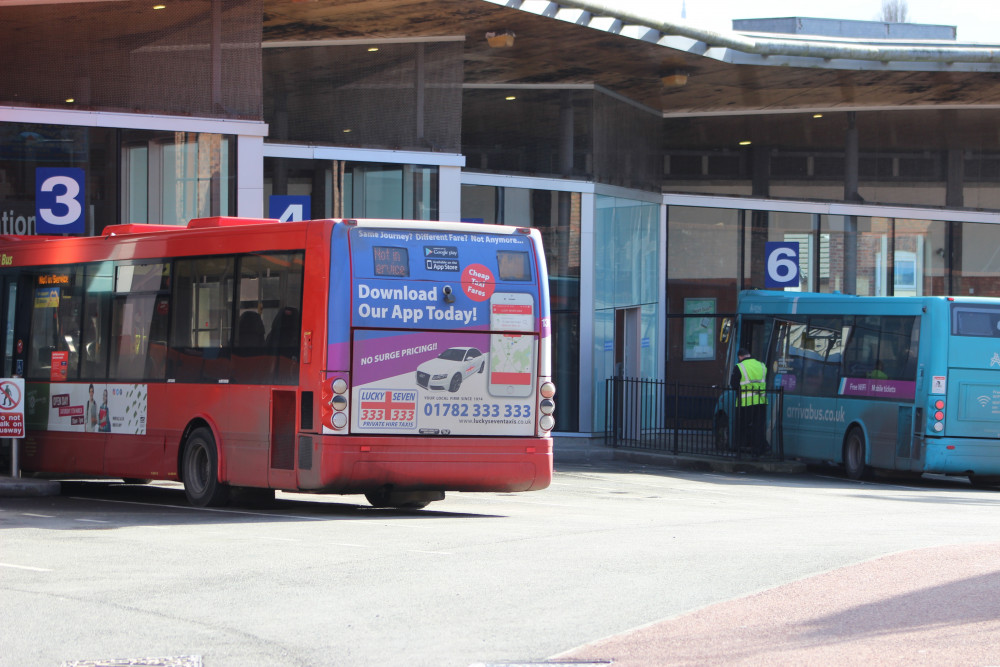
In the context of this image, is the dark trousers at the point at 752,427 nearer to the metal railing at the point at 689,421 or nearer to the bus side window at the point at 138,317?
the metal railing at the point at 689,421

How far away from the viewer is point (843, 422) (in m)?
22.3

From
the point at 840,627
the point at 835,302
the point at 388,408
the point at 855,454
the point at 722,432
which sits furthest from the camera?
the point at 722,432

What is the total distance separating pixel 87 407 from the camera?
15.7 m

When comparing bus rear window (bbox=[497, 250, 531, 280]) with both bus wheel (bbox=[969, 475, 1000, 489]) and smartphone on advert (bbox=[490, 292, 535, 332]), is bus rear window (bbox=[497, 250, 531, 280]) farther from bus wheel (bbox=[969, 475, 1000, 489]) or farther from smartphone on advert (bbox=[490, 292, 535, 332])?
bus wheel (bbox=[969, 475, 1000, 489])

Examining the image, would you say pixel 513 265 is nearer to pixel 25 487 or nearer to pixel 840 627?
pixel 25 487

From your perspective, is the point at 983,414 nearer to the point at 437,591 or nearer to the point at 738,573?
the point at 738,573

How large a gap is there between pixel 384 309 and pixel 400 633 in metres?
6.09

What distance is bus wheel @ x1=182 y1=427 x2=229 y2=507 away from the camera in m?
14.0

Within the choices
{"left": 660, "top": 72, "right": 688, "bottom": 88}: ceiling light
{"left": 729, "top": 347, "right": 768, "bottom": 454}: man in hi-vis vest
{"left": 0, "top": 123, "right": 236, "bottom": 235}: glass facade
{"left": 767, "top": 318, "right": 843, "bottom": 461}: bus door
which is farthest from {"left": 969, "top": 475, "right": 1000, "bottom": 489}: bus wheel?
{"left": 0, "top": 123, "right": 236, "bottom": 235}: glass facade

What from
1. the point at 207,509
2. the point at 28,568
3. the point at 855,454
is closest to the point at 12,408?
the point at 207,509

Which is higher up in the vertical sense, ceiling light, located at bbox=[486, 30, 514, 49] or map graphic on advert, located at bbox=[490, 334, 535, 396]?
ceiling light, located at bbox=[486, 30, 514, 49]

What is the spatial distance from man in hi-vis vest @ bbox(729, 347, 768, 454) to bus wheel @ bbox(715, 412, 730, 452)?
522 mm

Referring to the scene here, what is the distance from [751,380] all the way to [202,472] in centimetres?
1219

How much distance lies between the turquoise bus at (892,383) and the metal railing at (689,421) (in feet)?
1.90
